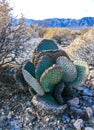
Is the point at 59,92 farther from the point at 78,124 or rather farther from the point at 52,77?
the point at 78,124

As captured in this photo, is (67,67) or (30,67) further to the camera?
(30,67)

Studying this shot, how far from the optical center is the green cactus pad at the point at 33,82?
15.1 ft

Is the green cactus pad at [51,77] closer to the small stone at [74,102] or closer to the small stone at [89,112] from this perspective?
the small stone at [74,102]

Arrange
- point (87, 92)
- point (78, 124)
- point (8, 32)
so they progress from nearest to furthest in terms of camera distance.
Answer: point (78, 124) → point (87, 92) → point (8, 32)

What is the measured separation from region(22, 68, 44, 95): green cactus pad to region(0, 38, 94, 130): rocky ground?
0.25m

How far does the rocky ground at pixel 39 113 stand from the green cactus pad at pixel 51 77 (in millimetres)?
326

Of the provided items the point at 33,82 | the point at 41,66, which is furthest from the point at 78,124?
the point at 41,66

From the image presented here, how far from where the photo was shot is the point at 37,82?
4.60m

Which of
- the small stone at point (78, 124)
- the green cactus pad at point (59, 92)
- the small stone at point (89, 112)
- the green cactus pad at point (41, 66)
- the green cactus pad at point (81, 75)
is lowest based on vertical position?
the small stone at point (78, 124)

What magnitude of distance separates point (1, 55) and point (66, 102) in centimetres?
143

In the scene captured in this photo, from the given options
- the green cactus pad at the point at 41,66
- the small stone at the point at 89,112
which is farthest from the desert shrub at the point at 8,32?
the small stone at the point at 89,112

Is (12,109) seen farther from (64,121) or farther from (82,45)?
(82,45)

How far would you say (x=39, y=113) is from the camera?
4602mm

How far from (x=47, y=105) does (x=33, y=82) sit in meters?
0.34
